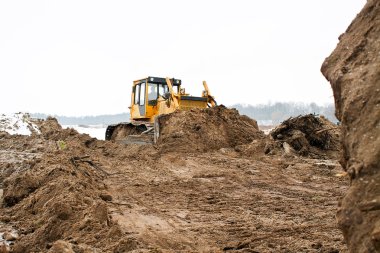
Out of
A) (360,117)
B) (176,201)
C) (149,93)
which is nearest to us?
(360,117)

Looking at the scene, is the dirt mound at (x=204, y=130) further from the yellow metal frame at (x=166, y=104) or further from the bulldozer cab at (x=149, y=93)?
the bulldozer cab at (x=149, y=93)

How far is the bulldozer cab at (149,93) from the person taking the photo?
679 inches

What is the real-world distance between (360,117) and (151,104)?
49.8ft

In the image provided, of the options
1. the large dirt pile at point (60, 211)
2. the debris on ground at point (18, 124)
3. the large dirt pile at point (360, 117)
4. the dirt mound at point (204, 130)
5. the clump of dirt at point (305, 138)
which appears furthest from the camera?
the debris on ground at point (18, 124)

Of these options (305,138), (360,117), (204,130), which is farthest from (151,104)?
(360,117)

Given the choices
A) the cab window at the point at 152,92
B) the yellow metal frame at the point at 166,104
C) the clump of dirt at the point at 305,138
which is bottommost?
the clump of dirt at the point at 305,138

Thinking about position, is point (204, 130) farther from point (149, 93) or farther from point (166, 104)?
point (149, 93)

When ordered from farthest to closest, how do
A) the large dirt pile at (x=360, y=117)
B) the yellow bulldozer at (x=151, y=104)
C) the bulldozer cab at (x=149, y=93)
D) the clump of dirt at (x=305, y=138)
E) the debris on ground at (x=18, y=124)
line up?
1. the debris on ground at (x=18, y=124)
2. the bulldozer cab at (x=149, y=93)
3. the yellow bulldozer at (x=151, y=104)
4. the clump of dirt at (x=305, y=138)
5. the large dirt pile at (x=360, y=117)

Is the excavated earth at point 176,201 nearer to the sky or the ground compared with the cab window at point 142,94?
nearer to the ground

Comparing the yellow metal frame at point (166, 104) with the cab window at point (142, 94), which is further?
the cab window at point (142, 94)

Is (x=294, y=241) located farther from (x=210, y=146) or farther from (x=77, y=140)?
(x=77, y=140)

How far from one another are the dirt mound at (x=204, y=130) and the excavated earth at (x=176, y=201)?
0.09 m

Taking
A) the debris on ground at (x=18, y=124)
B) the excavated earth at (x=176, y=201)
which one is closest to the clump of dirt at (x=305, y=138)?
the excavated earth at (x=176, y=201)

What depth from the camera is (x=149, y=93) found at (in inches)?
687
